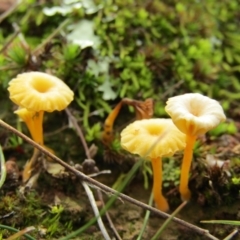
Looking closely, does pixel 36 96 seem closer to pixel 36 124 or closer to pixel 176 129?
pixel 36 124

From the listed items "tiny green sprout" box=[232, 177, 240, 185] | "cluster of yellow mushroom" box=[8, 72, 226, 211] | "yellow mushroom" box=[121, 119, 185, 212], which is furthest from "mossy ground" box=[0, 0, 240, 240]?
"yellow mushroom" box=[121, 119, 185, 212]

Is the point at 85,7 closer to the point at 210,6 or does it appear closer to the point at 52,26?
the point at 52,26

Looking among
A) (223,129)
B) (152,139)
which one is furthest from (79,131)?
(223,129)

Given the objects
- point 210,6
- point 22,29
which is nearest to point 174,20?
point 210,6

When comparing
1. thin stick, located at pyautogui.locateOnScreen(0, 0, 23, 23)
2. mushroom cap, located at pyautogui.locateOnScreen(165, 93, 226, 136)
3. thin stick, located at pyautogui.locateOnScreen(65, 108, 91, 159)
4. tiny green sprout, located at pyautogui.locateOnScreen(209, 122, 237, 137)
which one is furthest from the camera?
thin stick, located at pyautogui.locateOnScreen(0, 0, 23, 23)

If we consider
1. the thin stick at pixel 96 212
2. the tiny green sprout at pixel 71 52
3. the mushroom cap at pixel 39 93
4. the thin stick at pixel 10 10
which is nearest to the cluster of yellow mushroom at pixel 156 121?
the mushroom cap at pixel 39 93

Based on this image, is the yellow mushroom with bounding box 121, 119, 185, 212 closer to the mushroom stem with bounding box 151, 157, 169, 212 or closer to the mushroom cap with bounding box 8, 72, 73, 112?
the mushroom stem with bounding box 151, 157, 169, 212
